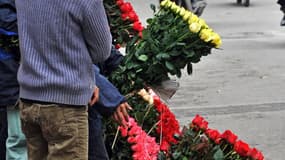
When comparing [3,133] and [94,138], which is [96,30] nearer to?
[94,138]

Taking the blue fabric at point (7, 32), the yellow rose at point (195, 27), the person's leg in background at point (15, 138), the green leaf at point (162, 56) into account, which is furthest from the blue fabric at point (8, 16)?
the yellow rose at point (195, 27)

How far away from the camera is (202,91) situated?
24.5ft

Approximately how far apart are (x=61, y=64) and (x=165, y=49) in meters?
1.04

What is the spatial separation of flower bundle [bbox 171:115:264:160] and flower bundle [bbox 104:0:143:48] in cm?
67

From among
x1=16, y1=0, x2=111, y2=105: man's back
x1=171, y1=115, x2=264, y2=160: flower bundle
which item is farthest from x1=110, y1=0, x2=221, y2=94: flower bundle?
x1=16, y1=0, x2=111, y2=105: man's back

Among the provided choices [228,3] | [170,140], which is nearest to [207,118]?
[170,140]

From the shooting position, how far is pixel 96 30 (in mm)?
2648

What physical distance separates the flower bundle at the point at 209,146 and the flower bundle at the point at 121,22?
672 millimetres

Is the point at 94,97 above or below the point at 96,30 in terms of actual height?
below

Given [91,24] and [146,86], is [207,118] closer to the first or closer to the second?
[146,86]

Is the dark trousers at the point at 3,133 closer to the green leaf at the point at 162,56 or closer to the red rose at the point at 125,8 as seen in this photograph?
the green leaf at the point at 162,56

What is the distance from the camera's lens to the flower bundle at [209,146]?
11.7 feet

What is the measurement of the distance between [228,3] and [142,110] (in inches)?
514

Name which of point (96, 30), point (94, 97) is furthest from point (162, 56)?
point (96, 30)
